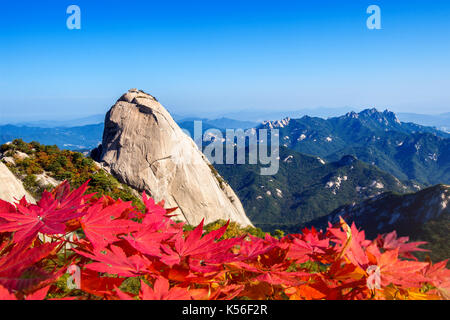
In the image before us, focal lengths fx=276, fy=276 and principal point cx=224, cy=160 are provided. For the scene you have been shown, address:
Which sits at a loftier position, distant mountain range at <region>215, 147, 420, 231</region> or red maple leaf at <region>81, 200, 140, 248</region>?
red maple leaf at <region>81, 200, 140, 248</region>

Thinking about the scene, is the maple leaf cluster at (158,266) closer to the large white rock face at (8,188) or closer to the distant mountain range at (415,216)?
the large white rock face at (8,188)

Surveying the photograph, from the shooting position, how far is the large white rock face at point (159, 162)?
18.6 m

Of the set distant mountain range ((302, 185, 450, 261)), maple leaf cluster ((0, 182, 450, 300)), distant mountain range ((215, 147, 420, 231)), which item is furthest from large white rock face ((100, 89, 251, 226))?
distant mountain range ((215, 147, 420, 231))

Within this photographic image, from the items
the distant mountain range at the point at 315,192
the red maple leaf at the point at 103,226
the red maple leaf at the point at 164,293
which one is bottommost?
the distant mountain range at the point at 315,192

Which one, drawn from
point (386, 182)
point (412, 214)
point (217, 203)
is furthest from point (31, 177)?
point (386, 182)

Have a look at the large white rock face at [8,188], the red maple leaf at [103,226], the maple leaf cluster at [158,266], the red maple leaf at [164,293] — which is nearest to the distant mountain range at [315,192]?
the large white rock face at [8,188]

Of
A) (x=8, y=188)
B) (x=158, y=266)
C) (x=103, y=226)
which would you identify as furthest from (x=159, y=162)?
(x=158, y=266)

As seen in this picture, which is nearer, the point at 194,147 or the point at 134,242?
the point at 134,242

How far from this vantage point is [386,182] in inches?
6890

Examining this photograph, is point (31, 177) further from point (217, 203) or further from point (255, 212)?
point (255, 212)

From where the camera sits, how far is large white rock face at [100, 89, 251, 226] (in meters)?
18.6

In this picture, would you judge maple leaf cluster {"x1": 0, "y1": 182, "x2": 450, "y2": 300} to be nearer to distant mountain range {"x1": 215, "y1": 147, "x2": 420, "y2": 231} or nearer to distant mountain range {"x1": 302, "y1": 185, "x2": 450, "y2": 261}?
distant mountain range {"x1": 302, "y1": 185, "x2": 450, "y2": 261}

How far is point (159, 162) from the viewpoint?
19.4 metres
